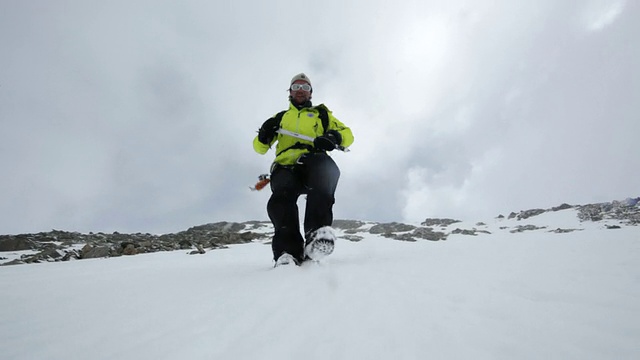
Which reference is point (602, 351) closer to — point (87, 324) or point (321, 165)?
point (87, 324)

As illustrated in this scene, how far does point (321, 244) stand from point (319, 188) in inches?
26.5

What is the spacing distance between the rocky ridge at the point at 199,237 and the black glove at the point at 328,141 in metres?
4.70

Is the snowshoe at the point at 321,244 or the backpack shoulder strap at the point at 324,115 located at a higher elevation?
the backpack shoulder strap at the point at 324,115

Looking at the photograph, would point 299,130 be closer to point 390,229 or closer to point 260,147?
point 260,147

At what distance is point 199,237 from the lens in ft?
55.7

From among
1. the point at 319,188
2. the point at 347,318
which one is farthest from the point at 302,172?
the point at 347,318

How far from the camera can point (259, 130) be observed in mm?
3945

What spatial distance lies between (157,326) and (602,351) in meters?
1.50

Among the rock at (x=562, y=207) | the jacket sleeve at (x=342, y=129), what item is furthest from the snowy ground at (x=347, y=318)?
the rock at (x=562, y=207)

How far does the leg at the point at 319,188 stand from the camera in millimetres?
3287

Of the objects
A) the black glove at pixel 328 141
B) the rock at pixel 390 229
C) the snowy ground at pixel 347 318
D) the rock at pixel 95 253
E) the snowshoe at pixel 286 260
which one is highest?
the black glove at pixel 328 141

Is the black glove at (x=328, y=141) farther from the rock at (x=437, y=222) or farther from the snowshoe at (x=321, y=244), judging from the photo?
the rock at (x=437, y=222)

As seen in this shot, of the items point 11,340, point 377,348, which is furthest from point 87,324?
point 377,348

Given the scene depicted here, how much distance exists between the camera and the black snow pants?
3283 millimetres
